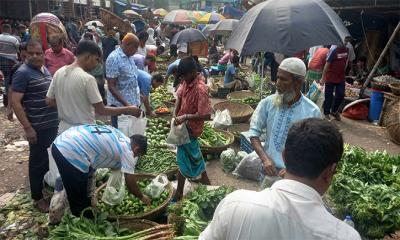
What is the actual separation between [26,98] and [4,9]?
18.2 meters

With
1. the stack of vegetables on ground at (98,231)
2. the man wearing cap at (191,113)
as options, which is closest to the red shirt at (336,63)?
the man wearing cap at (191,113)

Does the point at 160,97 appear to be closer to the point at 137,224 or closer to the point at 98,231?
the point at 137,224

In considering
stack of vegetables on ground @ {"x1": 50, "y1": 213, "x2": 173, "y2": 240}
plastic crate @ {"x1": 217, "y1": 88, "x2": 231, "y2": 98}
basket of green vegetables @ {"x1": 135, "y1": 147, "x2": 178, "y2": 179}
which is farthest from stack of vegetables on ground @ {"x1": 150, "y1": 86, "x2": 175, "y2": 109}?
stack of vegetables on ground @ {"x1": 50, "y1": 213, "x2": 173, "y2": 240}

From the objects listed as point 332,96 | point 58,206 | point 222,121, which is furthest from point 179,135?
point 332,96

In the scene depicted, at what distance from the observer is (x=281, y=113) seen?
3041 millimetres

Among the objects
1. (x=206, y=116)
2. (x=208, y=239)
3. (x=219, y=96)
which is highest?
(x=208, y=239)

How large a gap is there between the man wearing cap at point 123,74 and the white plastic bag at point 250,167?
6.54 ft

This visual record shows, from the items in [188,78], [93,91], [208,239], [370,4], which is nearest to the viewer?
[208,239]

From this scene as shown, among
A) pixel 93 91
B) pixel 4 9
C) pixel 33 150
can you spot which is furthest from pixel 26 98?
pixel 4 9

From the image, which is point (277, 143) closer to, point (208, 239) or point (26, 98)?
point (208, 239)

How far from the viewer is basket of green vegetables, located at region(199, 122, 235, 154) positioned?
648 centimetres

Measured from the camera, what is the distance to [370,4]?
33.4ft

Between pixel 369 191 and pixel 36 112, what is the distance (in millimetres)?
4051

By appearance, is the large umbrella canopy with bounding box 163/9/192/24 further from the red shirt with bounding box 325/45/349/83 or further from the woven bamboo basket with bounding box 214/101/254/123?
the red shirt with bounding box 325/45/349/83
